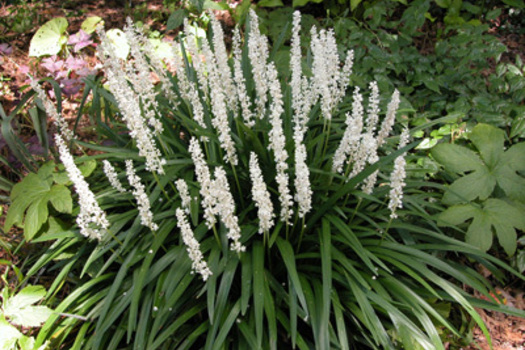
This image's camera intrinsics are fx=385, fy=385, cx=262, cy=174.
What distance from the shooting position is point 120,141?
367cm

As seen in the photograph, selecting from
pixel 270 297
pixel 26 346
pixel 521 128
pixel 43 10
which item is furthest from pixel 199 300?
pixel 43 10

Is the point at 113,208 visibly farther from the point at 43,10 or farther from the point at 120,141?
the point at 43,10

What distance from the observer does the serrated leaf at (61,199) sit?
2926mm

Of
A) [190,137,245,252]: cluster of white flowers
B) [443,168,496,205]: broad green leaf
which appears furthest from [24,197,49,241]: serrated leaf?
[443,168,496,205]: broad green leaf

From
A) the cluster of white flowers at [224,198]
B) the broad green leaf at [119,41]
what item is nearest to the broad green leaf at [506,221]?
the cluster of white flowers at [224,198]

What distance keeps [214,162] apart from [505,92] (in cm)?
346

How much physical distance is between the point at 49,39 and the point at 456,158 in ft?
17.4

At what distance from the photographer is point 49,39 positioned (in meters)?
5.30

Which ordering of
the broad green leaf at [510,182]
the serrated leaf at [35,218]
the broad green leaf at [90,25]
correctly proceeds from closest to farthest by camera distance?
the serrated leaf at [35,218]
the broad green leaf at [510,182]
the broad green leaf at [90,25]

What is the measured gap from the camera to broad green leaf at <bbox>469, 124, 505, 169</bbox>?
3.15 m

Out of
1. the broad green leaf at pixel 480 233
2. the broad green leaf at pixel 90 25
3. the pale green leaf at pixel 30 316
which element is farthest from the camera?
the broad green leaf at pixel 90 25

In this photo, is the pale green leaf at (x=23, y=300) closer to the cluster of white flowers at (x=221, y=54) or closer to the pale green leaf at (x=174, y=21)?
the cluster of white flowers at (x=221, y=54)

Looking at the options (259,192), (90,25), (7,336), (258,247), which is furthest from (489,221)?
(90,25)

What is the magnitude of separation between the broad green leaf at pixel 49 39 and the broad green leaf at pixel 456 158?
497cm
